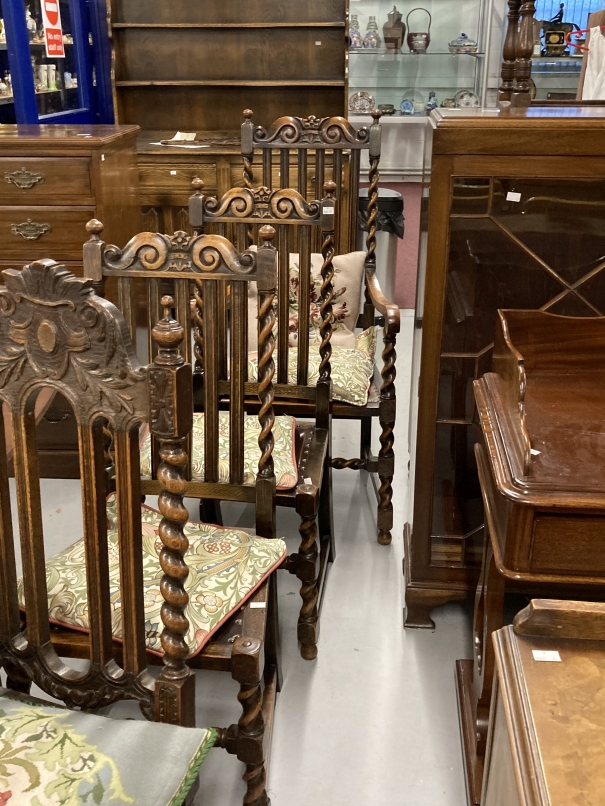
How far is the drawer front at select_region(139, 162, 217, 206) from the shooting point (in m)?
4.01

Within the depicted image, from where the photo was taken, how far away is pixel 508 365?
129 cm

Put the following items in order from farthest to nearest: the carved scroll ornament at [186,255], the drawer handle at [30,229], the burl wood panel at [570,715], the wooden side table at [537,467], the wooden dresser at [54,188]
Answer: the drawer handle at [30,229], the wooden dresser at [54,188], the carved scroll ornament at [186,255], the wooden side table at [537,467], the burl wood panel at [570,715]

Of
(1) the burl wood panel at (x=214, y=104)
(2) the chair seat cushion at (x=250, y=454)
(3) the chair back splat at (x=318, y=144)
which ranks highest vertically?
(1) the burl wood panel at (x=214, y=104)

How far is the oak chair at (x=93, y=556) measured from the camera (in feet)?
3.00

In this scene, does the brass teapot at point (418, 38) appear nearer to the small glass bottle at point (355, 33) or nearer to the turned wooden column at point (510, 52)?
the small glass bottle at point (355, 33)

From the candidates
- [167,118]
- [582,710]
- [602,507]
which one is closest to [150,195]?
[167,118]

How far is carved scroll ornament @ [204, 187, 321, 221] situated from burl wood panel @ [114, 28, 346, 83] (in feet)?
8.97

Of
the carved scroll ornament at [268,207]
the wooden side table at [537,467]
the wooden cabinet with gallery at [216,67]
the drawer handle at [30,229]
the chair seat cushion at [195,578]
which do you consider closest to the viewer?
the wooden side table at [537,467]

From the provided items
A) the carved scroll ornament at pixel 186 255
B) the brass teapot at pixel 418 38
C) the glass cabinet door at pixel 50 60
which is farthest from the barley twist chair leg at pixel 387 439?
the brass teapot at pixel 418 38

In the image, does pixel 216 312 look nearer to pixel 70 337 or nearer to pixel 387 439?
pixel 70 337

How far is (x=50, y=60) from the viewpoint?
3883mm

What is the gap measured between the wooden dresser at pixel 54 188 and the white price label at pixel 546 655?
2.74 meters

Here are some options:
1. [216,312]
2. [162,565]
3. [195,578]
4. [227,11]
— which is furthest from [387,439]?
[227,11]

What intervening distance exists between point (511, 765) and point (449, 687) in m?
1.14
